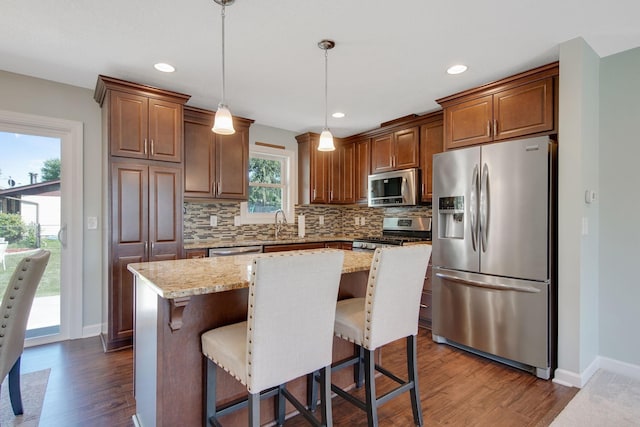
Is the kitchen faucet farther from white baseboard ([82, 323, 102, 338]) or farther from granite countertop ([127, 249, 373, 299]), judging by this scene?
granite countertop ([127, 249, 373, 299])

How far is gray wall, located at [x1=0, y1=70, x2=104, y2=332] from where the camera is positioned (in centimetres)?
304

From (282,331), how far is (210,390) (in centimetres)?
58

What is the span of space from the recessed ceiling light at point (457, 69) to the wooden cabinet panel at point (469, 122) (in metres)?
0.38

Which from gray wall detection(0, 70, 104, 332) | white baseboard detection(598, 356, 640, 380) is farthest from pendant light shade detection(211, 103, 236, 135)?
white baseboard detection(598, 356, 640, 380)

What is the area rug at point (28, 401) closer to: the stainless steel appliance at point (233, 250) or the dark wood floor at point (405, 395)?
the dark wood floor at point (405, 395)

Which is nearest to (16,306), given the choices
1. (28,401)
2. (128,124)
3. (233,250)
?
(28,401)

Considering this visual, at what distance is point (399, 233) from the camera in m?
4.39

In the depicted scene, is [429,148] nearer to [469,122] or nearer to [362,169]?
[469,122]

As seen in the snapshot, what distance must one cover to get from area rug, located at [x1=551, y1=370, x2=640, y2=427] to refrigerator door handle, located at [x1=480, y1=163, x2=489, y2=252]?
1133 mm

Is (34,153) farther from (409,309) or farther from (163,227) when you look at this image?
(409,309)

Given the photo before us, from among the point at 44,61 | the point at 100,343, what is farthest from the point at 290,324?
the point at 44,61

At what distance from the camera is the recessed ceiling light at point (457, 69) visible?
2.69 m

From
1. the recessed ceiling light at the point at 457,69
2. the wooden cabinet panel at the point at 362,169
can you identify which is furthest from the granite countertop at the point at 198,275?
the wooden cabinet panel at the point at 362,169

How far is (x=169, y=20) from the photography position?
207 cm
